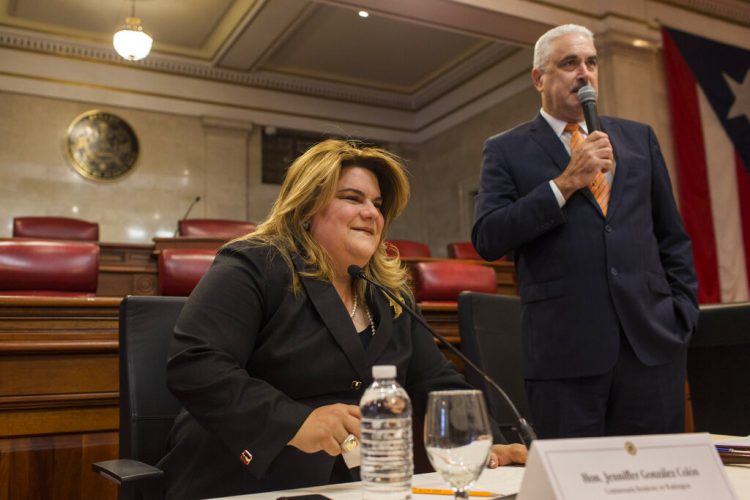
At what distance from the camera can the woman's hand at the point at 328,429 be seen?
3.75 feet

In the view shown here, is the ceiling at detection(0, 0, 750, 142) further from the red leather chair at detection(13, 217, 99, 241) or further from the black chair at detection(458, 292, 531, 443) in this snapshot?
the black chair at detection(458, 292, 531, 443)

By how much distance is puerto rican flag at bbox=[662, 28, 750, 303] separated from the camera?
21.0ft

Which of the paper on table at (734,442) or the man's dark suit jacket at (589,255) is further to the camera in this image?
the man's dark suit jacket at (589,255)

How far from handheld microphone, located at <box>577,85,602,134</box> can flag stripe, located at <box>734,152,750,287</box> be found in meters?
5.37

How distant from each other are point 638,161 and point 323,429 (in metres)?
1.16

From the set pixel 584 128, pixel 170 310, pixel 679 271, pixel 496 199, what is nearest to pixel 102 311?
pixel 170 310

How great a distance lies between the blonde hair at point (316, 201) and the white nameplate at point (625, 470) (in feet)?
2.67

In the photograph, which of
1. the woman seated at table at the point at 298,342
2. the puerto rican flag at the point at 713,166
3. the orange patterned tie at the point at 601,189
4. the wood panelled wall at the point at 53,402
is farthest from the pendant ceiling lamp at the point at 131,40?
the orange patterned tie at the point at 601,189

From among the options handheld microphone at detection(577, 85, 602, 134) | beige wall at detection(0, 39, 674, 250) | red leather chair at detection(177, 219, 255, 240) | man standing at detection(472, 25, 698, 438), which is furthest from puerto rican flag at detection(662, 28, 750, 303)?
handheld microphone at detection(577, 85, 602, 134)

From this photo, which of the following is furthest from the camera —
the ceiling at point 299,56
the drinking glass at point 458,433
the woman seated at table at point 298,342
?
the ceiling at point 299,56

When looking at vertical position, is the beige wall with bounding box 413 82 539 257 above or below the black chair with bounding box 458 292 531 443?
above

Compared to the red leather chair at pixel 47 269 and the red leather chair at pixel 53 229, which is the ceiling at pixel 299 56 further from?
the red leather chair at pixel 47 269

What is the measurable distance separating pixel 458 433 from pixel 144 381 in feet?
2.89

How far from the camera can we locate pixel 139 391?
1.49m
